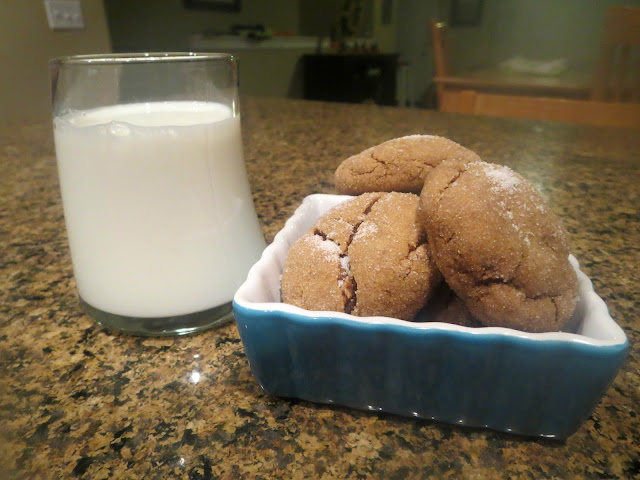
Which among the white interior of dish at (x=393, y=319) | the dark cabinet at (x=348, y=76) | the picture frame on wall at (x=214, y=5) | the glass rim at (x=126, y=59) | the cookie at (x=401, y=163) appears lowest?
the dark cabinet at (x=348, y=76)

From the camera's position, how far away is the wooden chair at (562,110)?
1.63 m

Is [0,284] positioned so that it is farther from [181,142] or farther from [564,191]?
[564,191]

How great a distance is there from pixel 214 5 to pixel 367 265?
3.95 metres

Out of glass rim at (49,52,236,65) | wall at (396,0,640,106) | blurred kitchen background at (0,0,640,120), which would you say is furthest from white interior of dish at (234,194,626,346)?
wall at (396,0,640,106)

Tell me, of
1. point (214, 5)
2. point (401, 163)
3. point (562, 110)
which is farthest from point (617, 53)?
point (214, 5)

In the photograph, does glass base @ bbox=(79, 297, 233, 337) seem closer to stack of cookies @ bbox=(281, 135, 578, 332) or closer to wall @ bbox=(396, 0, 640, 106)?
stack of cookies @ bbox=(281, 135, 578, 332)

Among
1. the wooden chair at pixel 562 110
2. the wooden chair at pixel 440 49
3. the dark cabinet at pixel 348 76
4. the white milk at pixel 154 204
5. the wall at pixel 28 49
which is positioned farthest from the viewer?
the dark cabinet at pixel 348 76

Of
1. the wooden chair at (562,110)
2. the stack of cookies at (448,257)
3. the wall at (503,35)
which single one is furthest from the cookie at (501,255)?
the wall at (503,35)

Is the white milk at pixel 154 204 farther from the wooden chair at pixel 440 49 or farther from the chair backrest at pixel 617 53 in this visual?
the wooden chair at pixel 440 49

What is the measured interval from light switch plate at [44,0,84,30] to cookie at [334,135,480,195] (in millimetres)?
2196

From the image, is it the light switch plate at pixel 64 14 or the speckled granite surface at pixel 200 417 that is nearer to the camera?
the speckled granite surface at pixel 200 417

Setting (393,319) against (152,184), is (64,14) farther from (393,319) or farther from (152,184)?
(393,319)

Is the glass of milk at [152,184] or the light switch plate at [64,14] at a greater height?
the light switch plate at [64,14]

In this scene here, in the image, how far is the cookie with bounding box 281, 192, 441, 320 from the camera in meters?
0.38
